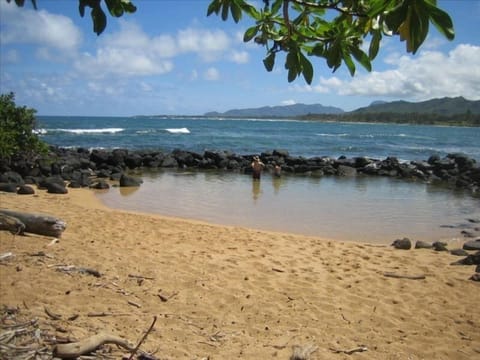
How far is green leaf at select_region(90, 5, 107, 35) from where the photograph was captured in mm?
1420

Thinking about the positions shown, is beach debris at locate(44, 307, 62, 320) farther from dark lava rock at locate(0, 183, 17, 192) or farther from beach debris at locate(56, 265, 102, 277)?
dark lava rock at locate(0, 183, 17, 192)

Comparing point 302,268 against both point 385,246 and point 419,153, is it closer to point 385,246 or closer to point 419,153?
point 385,246

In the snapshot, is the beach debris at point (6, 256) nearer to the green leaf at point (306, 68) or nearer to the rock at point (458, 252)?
the green leaf at point (306, 68)

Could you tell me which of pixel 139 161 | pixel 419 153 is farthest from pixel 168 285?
pixel 419 153

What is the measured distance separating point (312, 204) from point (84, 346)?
32.5ft

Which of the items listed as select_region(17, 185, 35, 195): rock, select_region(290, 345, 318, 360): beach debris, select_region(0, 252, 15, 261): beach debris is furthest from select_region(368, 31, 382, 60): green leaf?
select_region(17, 185, 35, 195): rock

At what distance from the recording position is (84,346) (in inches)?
110

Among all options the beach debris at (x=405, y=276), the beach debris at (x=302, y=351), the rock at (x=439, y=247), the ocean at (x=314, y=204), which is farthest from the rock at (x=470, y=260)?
the beach debris at (x=302, y=351)

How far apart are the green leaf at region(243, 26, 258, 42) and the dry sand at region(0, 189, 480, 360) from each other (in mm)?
2332

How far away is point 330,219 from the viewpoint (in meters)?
10.2

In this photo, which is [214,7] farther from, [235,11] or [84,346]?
[84,346]

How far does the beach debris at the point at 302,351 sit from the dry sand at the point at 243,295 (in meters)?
0.06

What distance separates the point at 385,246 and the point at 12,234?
602 centimetres

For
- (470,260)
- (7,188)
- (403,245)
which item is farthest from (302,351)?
(7,188)
